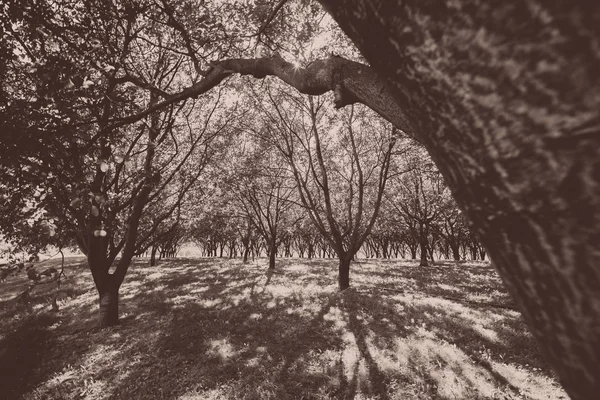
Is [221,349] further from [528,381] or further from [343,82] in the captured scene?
[343,82]

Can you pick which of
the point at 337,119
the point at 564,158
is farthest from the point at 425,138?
the point at 337,119

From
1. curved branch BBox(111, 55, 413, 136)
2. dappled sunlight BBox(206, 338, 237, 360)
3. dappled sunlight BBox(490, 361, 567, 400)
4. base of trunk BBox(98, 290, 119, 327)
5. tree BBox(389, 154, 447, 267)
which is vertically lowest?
dappled sunlight BBox(206, 338, 237, 360)

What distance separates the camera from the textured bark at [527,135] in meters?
0.58

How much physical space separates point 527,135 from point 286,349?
891 centimetres

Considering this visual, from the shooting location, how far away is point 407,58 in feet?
3.00

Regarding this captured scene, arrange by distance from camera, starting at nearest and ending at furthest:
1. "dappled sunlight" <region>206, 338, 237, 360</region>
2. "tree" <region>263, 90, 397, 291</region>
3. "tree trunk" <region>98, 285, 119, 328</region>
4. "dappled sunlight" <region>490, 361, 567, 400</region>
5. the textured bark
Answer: the textured bark
"dappled sunlight" <region>490, 361, 567, 400</region>
"dappled sunlight" <region>206, 338, 237, 360</region>
"tree trunk" <region>98, 285, 119, 328</region>
"tree" <region>263, 90, 397, 291</region>

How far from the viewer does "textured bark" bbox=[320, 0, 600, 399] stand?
581 mm

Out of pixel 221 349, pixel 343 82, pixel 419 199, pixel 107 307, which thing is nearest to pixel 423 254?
pixel 419 199

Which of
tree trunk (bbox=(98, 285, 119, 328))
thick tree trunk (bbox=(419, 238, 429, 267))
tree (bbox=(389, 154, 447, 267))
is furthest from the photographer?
tree (bbox=(389, 154, 447, 267))

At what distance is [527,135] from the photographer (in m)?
0.67

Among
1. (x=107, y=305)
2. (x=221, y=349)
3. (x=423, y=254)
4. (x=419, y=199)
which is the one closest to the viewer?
(x=221, y=349)

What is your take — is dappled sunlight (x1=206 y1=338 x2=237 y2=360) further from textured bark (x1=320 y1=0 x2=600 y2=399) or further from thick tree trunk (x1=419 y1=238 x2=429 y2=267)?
thick tree trunk (x1=419 y1=238 x2=429 y2=267)

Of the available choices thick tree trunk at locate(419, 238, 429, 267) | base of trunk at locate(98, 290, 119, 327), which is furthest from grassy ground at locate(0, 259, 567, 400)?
thick tree trunk at locate(419, 238, 429, 267)

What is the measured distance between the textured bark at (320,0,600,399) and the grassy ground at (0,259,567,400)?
3048 millimetres
